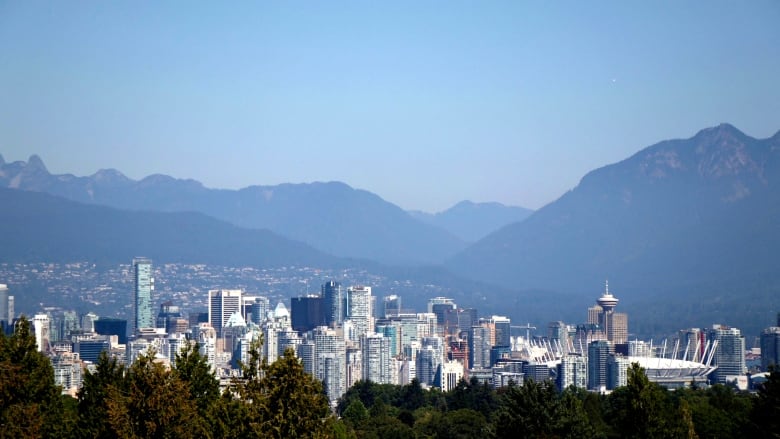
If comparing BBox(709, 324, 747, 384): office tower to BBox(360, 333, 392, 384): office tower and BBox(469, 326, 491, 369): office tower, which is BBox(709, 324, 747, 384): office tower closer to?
BBox(469, 326, 491, 369): office tower

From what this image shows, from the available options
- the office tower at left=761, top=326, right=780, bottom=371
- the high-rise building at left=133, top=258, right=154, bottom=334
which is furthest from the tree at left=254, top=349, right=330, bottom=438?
the high-rise building at left=133, top=258, right=154, bottom=334

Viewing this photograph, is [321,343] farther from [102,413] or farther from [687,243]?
[687,243]

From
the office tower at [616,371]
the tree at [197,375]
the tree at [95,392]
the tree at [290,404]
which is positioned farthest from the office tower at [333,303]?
the tree at [290,404]

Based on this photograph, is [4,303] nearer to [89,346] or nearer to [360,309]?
[89,346]

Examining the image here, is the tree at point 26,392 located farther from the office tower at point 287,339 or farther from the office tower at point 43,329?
the office tower at point 287,339

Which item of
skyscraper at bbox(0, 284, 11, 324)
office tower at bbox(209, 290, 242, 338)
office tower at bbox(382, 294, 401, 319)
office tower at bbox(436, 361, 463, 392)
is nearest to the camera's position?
office tower at bbox(436, 361, 463, 392)

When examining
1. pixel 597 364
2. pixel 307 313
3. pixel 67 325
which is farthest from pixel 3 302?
pixel 597 364
